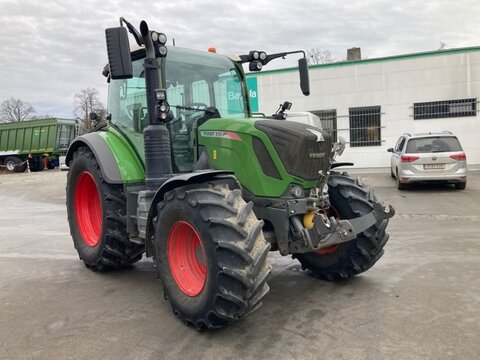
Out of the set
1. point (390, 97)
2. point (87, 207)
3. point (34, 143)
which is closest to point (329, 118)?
point (390, 97)

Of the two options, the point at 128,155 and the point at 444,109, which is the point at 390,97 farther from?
the point at 128,155

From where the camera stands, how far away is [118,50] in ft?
12.5

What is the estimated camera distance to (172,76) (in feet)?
15.4

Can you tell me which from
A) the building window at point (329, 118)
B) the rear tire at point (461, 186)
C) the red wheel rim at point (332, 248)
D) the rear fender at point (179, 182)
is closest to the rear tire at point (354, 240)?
the red wheel rim at point (332, 248)

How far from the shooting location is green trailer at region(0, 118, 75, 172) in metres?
28.5

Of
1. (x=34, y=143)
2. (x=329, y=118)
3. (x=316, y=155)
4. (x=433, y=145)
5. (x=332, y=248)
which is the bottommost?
(x=332, y=248)

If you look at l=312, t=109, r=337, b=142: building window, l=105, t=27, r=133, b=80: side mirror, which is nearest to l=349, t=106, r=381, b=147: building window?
l=312, t=109, r=337, b=142: building window

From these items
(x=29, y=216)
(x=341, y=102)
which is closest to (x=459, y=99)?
(x=341, y=102)

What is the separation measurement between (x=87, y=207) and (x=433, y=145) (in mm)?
9564

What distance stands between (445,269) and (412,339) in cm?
215

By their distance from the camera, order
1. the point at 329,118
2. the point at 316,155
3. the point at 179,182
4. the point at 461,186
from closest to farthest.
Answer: the point at 179,182
the point at 316,155
the point at 461,186
the point at 329,118

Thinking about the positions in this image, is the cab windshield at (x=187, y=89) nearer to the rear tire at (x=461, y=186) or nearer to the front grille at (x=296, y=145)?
the front grille at (x=296, y=145)

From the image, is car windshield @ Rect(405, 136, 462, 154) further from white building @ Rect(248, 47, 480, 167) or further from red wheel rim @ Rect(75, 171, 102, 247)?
red wheel rim @ Rect(75, 171, 102, 247)

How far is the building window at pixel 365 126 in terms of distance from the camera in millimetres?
18266
